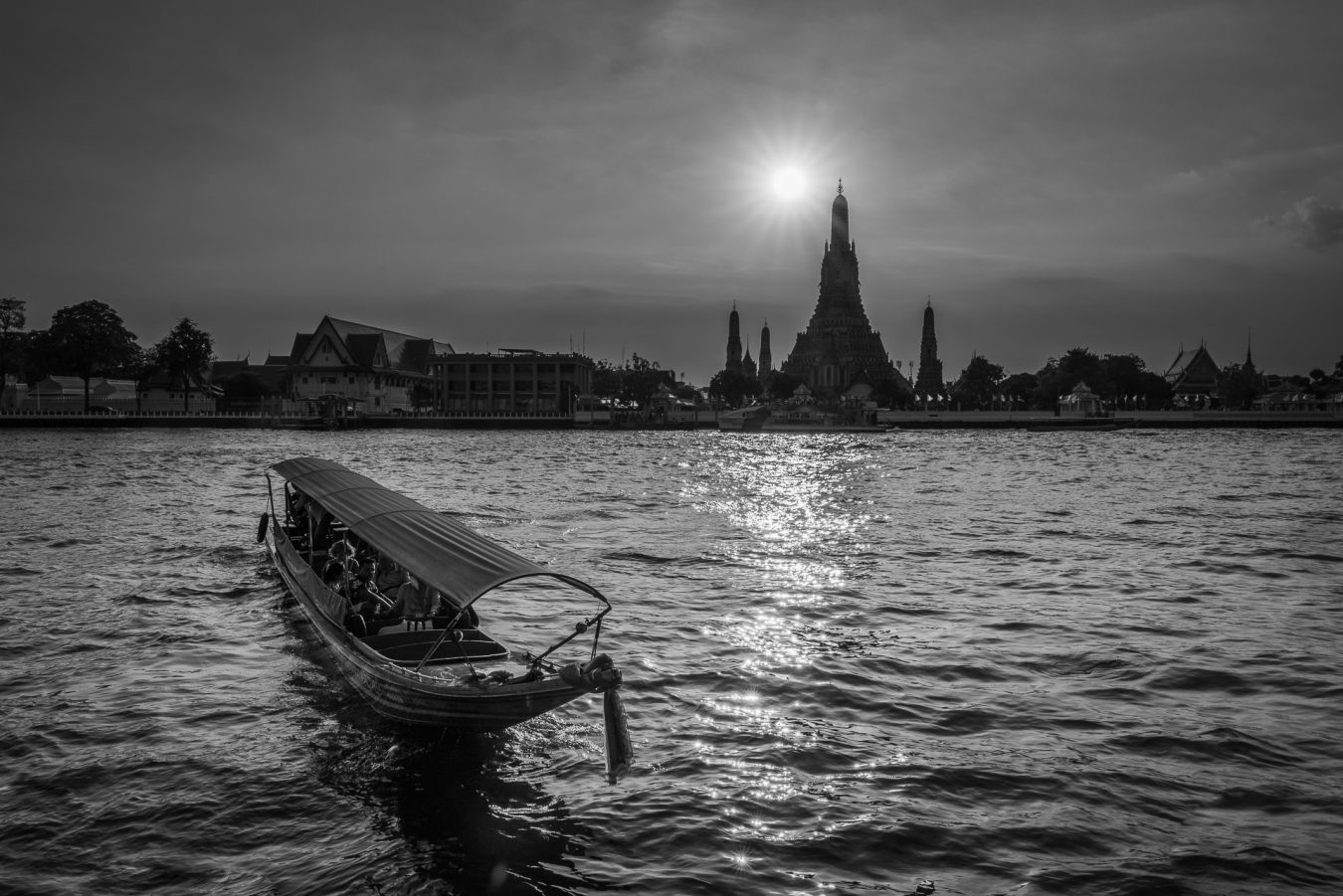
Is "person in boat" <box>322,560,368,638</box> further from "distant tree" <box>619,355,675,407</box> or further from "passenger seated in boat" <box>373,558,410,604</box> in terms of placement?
"distant tree" <box>619,355,675,407</box>

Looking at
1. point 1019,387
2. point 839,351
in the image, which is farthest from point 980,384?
point 839,351

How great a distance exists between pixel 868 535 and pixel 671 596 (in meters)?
12.0

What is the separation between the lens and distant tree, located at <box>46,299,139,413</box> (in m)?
106

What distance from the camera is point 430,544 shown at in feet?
38.0

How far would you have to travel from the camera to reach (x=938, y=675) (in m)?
13.8

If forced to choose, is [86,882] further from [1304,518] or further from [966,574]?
[1304,518]

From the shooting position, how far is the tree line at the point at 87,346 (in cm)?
10606

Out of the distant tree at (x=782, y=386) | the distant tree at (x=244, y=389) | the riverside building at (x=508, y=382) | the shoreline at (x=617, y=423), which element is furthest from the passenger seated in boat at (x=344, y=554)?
the distant tree at (x=782, y=386)

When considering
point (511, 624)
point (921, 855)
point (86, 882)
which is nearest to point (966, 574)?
point (511, 624)

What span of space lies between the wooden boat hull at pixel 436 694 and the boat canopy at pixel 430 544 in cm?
98

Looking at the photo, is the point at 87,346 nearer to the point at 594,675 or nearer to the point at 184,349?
the point at 184,349

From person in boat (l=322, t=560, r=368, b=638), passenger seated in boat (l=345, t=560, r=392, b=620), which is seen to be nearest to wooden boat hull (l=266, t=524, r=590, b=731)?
person in boat (l=322, t=560, r=368, b=638)

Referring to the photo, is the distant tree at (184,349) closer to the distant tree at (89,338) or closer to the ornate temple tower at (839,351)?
the distant tree at (89,338)

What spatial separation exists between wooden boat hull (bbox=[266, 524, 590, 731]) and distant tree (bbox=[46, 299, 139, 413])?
114193 millimetres
